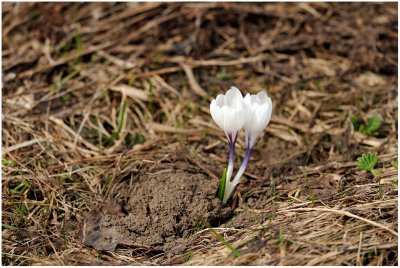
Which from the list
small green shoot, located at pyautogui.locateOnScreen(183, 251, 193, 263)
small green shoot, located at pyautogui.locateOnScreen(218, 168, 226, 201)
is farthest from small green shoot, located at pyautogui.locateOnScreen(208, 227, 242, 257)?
small green shoot, located at pyautogui.locateOnScreen(218, 168, 226, 201)

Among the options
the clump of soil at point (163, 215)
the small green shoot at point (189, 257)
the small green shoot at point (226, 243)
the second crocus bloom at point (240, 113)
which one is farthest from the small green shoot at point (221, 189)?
the small green shoot at point (189, 257)

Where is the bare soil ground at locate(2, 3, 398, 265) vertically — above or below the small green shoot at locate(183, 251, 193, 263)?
above

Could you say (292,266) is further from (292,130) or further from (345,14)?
(345,14)

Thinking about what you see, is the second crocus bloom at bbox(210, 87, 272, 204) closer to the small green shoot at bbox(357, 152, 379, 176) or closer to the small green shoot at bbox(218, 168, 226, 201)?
the small green shoot at bbox(218, 168, 226, 201)

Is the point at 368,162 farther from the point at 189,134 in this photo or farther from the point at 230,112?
the point at 189,134

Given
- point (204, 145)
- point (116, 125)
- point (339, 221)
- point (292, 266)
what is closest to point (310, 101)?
point (204, 145)

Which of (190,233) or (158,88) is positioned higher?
(158,88)

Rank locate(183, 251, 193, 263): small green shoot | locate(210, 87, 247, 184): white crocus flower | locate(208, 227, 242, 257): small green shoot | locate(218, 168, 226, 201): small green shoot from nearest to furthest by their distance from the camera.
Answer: locate(208, 227, 242, 257): small green shoot → locate(183, 251, 193, 263): small green shoot → locate(210, 87, 247, 184): white crocus flower → locate(218, 168, 226, 201): small green shoot
